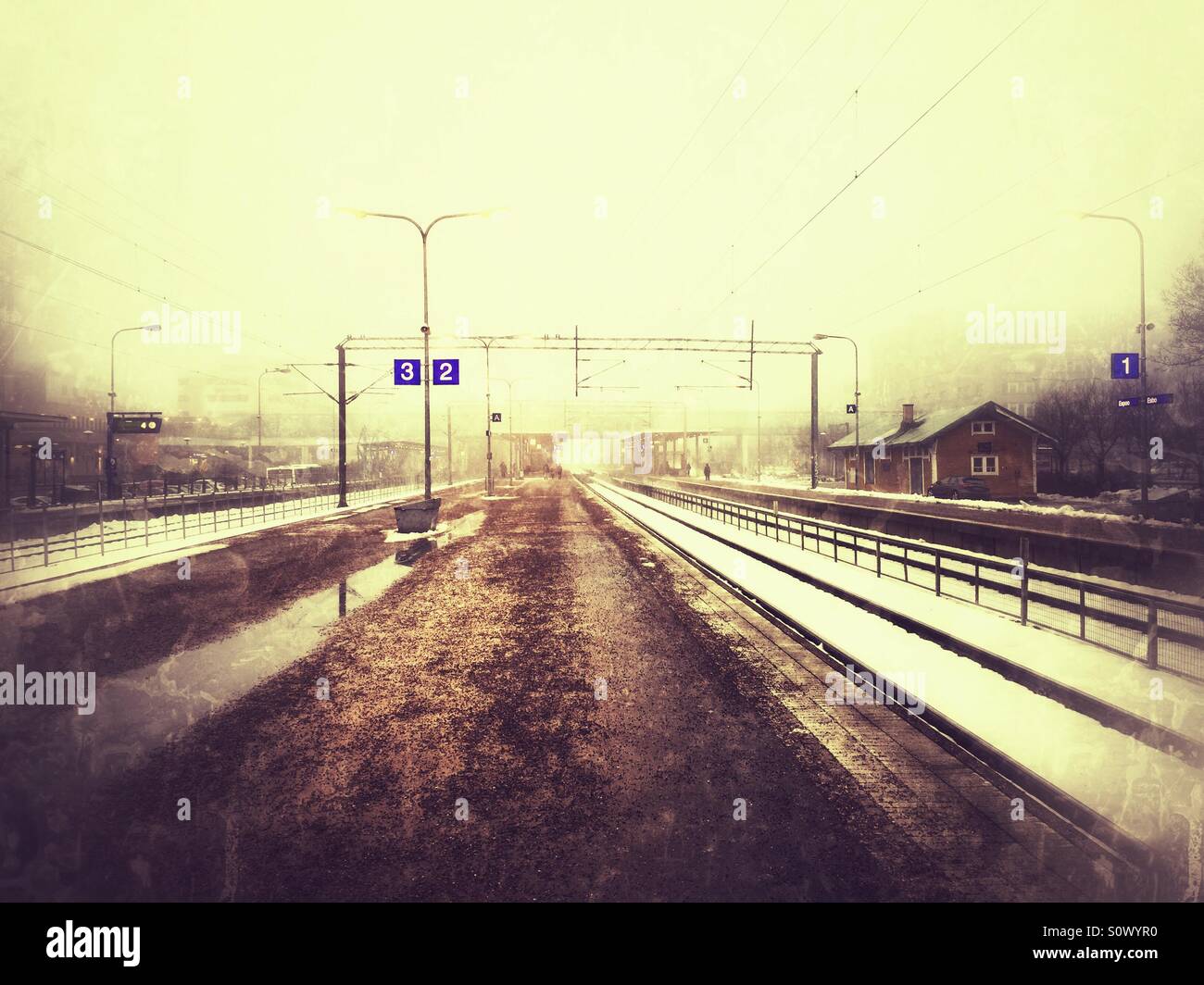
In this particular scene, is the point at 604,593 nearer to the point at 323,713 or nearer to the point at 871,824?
the point at 323,713

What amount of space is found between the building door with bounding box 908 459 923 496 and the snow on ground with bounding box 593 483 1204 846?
39547mm

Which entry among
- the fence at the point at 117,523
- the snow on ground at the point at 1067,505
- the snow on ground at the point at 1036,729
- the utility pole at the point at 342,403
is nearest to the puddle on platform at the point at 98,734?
the snow on ground at the point at 1036,729

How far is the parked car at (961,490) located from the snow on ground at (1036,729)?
33.3 meters

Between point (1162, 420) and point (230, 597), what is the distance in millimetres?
64104

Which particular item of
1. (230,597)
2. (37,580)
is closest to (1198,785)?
(230,597)

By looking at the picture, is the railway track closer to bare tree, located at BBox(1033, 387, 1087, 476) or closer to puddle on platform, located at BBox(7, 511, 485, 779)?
puddle on platform, located at BBox(7, 511, 485, 779)

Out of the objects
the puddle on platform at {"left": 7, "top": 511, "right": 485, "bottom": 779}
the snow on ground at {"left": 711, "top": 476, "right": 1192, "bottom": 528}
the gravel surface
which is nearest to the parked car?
the snow on ground at {"left": 711, "top": 476, "right": 1192, "bottom": 528}

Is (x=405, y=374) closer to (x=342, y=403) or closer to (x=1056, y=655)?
(x=342, y=403)

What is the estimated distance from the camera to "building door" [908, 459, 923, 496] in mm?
45125

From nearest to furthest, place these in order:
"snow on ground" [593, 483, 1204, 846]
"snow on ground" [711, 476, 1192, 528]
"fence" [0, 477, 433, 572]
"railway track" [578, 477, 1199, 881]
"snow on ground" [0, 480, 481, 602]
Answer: "railway track" [578, 477, 1199, 881] → "snow on ground" [593, 483, 1204, 846] → "snow on ground" [0, 480, 481, 602] → "fence" [0, 477, 433, 572] → "snow on ground" [711, 476, 1192, 528]

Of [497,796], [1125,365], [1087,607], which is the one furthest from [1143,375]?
[497,796]

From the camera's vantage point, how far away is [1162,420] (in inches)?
2004

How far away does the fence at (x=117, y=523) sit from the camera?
694 inches

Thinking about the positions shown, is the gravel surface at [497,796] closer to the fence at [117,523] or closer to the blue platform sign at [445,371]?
the fence at [117,523]
